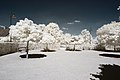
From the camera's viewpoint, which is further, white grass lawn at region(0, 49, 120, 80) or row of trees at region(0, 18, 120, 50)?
row of trees at region(0, 18, 120, 50)

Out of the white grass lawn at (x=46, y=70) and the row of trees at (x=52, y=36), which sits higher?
the row of trees at (x=52, y=36)

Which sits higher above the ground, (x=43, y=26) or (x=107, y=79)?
(x=43, y=26)

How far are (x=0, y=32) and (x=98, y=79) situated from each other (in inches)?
2262

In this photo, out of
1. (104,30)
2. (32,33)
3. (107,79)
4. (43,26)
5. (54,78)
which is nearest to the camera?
(107,79)

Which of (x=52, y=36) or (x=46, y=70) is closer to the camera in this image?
(x=46, y=70)

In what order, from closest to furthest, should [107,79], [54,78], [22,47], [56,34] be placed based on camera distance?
[107,79]
[54,78]
[22,47]
[56,34]

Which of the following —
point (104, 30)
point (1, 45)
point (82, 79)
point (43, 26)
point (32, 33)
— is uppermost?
point (43, 26)

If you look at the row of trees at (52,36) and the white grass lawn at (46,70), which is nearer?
the white grass lawn at (46,70)

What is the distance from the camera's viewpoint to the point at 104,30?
43125mm

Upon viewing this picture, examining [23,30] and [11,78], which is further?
[23,30]

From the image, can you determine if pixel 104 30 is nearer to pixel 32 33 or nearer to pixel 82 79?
pixel 32 33

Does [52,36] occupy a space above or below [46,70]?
above

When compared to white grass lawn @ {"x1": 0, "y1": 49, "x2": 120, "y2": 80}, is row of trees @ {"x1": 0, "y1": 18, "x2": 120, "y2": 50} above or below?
above

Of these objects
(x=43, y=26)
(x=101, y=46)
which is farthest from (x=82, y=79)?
(x=43, y=26)
